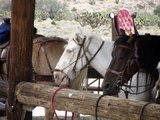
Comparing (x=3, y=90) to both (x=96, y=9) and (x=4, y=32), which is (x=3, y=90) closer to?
(x=4, y=32)

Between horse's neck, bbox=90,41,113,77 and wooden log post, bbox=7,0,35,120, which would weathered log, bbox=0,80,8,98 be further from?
horse's neck, bbox=90,41,113,77

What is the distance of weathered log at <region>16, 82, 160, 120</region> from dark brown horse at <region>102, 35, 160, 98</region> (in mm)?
866

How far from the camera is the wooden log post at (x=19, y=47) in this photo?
3520mm

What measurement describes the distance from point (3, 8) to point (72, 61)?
16261 millimetres

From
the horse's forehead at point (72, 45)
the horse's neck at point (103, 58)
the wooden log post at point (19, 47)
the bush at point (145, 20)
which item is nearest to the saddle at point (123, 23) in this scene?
the horse's neck at point (103, 58)

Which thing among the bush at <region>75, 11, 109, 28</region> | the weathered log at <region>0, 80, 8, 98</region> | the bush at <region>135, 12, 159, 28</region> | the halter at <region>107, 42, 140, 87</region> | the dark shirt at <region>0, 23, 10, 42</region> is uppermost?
the halter at <region>107, 42, 140, 87</region>

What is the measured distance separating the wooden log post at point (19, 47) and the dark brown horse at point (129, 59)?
885 millimetres

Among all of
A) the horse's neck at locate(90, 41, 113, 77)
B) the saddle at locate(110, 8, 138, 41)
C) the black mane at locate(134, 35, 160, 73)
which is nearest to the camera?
the black mane at locate(134, 35, 160, 73)

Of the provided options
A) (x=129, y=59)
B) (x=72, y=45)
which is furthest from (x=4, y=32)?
(x=129, y=59)

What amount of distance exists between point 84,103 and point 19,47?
0.95 m

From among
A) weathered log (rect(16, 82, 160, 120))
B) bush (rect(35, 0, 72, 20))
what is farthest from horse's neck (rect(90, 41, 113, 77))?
bush (rect(35, 0, 72, 20))

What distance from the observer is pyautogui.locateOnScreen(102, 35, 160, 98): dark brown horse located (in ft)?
13.2

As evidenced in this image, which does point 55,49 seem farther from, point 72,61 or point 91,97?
point 91,97

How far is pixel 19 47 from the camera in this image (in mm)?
3568
